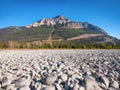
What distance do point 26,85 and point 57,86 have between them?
795 millimetres

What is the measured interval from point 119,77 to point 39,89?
250 cm

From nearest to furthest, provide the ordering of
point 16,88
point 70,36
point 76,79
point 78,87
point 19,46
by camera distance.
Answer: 1. point 78,87
2. point 16,88
3. point 76,79
4. point 19,46
5. point 70,36

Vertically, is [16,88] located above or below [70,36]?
above

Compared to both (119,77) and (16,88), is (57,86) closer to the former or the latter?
(16,88)

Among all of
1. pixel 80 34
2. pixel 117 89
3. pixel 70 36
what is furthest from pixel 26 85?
pixel 80 34

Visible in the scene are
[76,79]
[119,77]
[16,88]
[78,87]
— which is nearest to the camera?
[78,87]

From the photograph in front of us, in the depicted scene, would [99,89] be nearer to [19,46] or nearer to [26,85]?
[26,85]

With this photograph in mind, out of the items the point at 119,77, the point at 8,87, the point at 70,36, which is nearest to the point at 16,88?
the point at 8,87

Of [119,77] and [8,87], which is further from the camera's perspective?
[119,77]

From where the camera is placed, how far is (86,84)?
483cm

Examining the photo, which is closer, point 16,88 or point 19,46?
point 16,88

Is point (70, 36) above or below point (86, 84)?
below

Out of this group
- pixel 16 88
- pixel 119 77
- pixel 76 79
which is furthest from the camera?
pixel 119 77

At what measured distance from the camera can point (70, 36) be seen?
16412 cm
